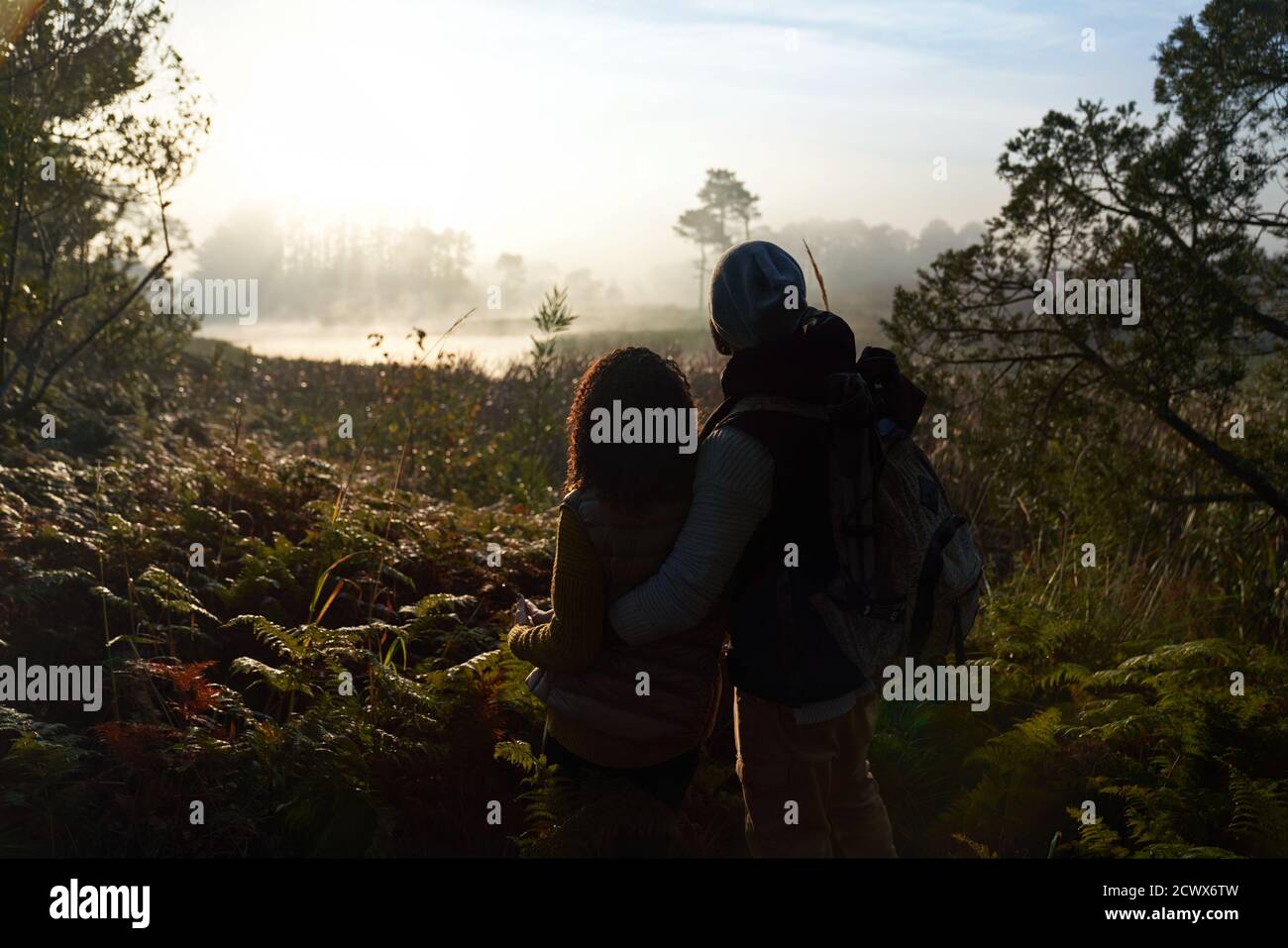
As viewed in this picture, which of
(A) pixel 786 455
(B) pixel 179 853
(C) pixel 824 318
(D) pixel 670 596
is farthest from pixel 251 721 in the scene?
(C) pixel 824 318

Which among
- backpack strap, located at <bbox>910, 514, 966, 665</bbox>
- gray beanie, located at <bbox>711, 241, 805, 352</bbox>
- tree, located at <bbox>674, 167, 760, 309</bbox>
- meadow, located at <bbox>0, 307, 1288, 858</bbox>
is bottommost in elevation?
meadow, located at <bbox>0, 307, 1288, 858</bbox>

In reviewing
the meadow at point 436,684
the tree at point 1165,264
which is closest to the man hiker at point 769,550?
the meadow at point 436,684

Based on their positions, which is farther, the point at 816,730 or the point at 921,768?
the point at 921,768

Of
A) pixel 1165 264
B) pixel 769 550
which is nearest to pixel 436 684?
pixel 769 550

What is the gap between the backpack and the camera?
2.89 meters

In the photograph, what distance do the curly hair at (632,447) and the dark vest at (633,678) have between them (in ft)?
0.17

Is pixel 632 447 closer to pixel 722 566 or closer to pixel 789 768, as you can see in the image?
pixel 722 566

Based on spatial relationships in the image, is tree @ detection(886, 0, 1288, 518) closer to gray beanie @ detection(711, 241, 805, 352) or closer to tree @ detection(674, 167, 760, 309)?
gray beanie @ detection(711, 241, 805, 352)

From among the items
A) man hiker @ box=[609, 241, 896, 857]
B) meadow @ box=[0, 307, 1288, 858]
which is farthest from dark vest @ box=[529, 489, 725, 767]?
meadow @ box=[0, 307, 1288, 858]

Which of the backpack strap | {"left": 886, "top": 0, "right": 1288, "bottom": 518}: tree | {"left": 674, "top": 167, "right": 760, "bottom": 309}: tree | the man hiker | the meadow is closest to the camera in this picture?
the man hiker

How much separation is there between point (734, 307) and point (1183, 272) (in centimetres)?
512

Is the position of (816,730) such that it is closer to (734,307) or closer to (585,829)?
Result: (585,829)

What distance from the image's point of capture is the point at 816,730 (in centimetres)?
303

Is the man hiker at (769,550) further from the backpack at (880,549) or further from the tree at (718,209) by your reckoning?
the tree at (718,209)
